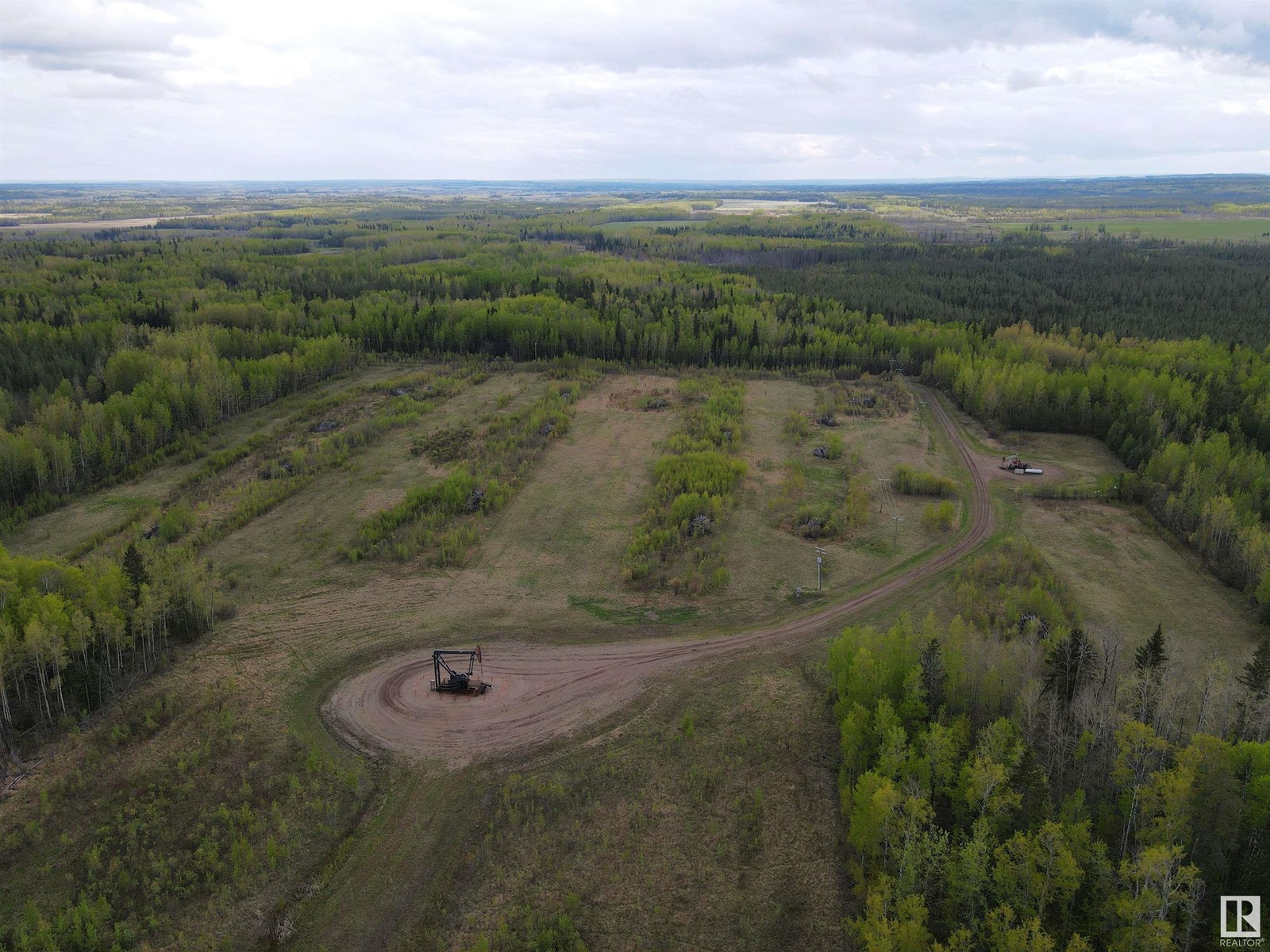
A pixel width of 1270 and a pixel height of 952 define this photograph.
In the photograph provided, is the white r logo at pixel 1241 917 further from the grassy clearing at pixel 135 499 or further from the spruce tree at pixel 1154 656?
the grassy clearing at pixel 135 499

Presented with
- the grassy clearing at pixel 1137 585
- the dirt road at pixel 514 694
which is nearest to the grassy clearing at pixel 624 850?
the dirt road at pixel 514 694

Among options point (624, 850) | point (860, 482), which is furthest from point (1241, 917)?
point (860, 482)

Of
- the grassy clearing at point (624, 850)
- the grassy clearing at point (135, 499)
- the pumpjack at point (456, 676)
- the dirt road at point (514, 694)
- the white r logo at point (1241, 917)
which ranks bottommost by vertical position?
the grassy clearing at point (624, 850)

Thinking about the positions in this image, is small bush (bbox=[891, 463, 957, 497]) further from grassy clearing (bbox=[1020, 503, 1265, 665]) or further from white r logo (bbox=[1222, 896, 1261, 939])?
white r logo (bbox=[1222, 896, 1261, 939])

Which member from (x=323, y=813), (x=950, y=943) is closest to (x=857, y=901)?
(x=950, y=943)

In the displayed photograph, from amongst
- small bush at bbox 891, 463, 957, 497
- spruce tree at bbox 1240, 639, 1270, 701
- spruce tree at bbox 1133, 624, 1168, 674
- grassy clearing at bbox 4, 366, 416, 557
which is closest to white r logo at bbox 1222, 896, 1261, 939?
spruce tree at bbox 1133, 624, 1168, 674
